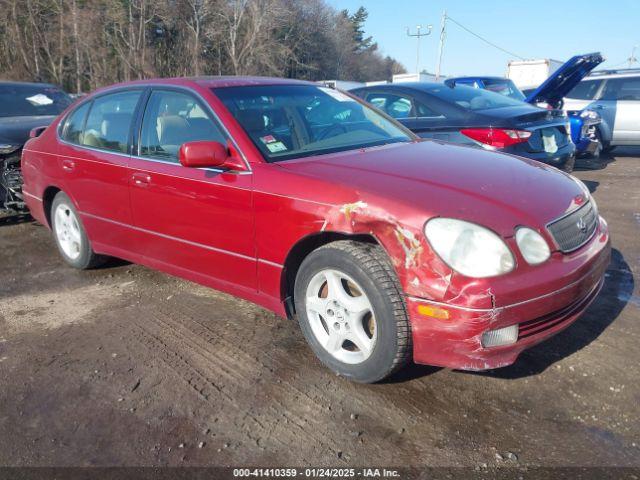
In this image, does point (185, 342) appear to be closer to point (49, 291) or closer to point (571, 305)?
point (49, 291)

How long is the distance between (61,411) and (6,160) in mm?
4430

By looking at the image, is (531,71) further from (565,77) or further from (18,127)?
(18,127)

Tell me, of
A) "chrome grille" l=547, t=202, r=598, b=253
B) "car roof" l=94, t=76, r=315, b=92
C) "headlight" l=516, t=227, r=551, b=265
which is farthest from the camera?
"car roof" l=94, t=76, r=315, b=92

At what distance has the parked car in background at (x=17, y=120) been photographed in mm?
6062

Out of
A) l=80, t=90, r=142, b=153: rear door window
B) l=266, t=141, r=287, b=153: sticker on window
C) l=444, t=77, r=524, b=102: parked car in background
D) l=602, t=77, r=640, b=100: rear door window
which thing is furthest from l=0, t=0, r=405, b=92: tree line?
l=266, t=141, r=287, b=153: sticker on window

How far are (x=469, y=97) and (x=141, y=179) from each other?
4373mm

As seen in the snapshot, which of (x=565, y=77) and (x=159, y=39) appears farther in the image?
(x=159, y=39)

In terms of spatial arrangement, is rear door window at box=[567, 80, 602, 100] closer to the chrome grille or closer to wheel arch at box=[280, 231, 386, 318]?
the chrome grille

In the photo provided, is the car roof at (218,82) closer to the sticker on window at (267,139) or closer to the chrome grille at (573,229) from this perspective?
the sticker on window at (267,139)

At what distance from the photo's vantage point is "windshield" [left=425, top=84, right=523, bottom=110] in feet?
20.6

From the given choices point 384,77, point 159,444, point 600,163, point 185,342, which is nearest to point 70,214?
point 185,342

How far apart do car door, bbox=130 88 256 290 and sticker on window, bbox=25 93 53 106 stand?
4836 mm

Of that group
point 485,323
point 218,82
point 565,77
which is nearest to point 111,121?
point 218,82

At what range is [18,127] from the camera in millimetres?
6391
